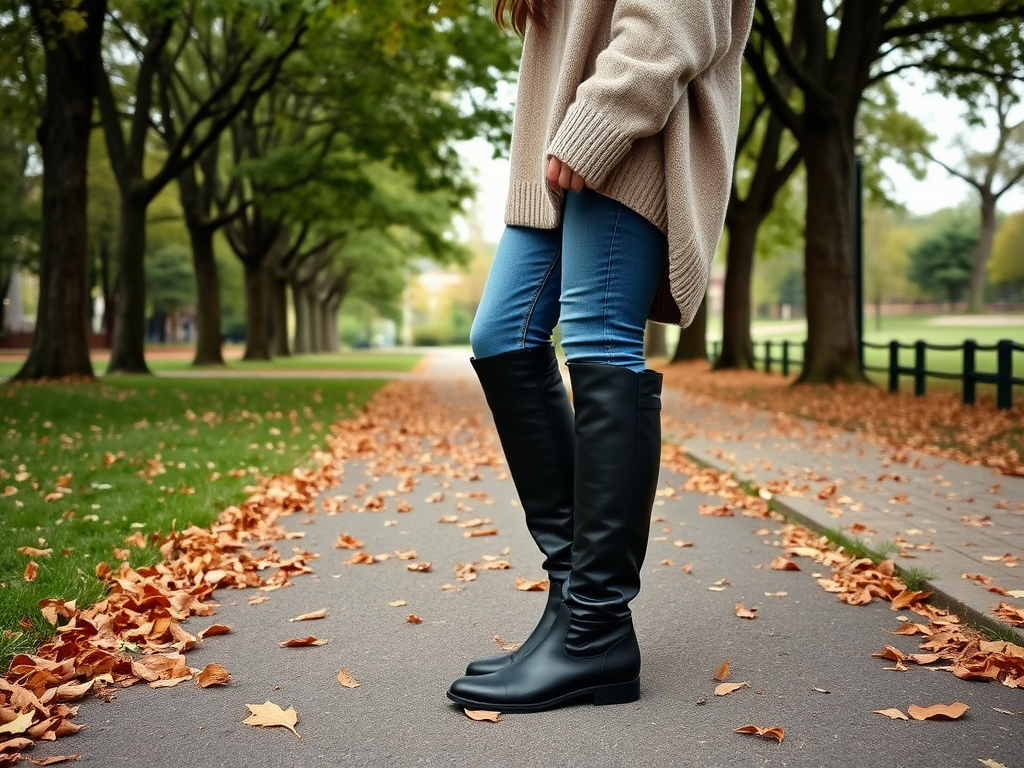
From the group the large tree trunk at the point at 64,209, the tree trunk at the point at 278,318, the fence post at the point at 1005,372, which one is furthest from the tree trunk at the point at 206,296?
the fence post at the point at 1005,372

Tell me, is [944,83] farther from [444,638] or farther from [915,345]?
[444,638]

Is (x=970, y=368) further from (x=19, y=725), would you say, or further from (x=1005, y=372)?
(x=19, y=725)

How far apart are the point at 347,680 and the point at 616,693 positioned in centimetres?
74

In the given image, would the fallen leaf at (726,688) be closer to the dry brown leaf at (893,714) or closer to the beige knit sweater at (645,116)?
the dry brown leaf at (893,714)

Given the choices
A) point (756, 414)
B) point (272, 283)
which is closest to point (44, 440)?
point (756, 414)

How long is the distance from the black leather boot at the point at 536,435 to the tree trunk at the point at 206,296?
23.2 m

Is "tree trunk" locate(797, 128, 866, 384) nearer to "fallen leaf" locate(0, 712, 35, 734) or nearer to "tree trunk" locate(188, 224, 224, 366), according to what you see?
"fallen leaf" locate(0, 712, 35, 734)

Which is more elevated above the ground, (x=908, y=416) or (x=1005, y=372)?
(x=1005, y=372)

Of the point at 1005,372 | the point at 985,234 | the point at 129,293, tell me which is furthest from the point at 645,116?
the point at 985,234

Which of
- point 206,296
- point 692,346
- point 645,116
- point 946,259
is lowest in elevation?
point 692,346

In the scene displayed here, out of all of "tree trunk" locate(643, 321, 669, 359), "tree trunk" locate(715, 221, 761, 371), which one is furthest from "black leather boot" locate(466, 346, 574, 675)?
"tree trunk" locate(643, 321, 669, 359)

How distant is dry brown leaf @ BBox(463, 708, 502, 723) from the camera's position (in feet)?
→ 7.72

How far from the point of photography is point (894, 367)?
45.8ft

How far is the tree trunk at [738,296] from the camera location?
2233 cm
